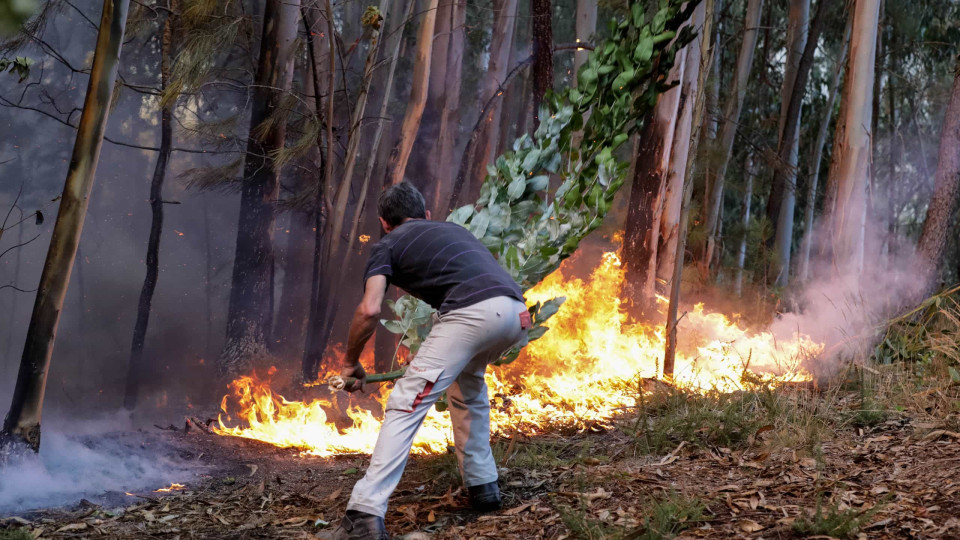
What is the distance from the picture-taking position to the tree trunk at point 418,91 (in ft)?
28.6

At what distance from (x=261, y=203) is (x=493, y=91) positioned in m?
4.04

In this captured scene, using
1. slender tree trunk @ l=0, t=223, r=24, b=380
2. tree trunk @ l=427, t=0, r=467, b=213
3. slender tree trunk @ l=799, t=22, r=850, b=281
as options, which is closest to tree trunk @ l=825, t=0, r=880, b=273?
tree trunk @ l=427, t=0, r=467, b=213

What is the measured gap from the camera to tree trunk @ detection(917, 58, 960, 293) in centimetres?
793

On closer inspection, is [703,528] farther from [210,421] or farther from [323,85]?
[323,85]

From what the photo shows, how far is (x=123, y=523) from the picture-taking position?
434 cm

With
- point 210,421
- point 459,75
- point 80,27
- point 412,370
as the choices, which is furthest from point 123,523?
point 459,75

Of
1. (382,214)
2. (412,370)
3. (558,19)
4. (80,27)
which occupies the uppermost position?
(558,19)

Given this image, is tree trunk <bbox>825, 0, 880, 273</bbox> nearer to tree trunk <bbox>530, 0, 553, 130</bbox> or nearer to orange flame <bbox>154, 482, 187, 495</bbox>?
tree trunk <bbox>530, 0, 553, 130</bbox>

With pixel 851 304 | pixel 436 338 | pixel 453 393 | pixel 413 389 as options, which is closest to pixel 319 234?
pixel 453 393

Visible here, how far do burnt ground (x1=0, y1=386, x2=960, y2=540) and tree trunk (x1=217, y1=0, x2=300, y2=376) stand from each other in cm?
193

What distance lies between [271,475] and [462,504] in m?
1.92

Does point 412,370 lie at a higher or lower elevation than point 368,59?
lower

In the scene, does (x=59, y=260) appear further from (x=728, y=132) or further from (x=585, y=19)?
(x=728, y=132)

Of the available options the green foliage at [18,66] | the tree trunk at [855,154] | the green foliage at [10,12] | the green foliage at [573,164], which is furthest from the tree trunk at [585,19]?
the green foliage at [10,12]
